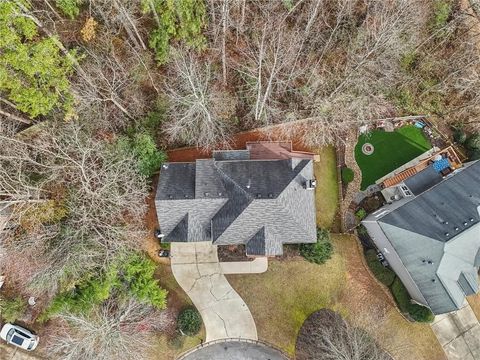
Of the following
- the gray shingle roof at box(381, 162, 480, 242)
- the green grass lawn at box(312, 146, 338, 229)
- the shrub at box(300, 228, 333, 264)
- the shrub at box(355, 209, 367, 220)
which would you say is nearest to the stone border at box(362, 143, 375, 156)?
the green grass lawn at box(312, 146, 338, 229)

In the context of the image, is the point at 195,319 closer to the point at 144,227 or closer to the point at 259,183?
the point at 144,227

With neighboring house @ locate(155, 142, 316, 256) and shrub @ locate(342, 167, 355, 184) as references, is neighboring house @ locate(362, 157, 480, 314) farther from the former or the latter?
neighboring house @ locate(155, 142, 316, 256)

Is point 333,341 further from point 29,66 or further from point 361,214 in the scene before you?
point 29,66

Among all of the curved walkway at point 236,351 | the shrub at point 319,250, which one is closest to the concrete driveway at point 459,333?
the shrub at point 319,250

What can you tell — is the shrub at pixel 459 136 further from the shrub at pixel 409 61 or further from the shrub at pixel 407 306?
the shrub at pixel 407 306

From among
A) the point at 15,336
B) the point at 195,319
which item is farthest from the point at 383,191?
the point at 15,336
